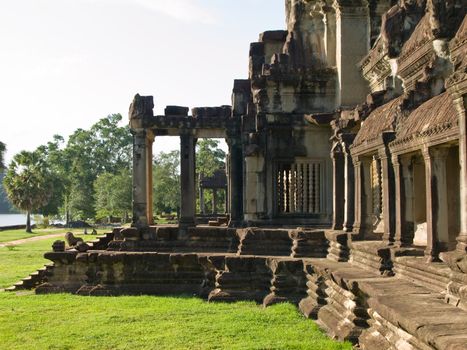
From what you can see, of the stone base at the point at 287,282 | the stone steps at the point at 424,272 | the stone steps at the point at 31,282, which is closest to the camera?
the stone steps at the point at 424,272

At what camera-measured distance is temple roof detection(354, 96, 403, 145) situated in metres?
8.90

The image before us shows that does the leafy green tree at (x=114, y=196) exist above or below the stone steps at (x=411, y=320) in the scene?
above

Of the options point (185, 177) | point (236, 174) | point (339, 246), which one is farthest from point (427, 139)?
point (185, 177)

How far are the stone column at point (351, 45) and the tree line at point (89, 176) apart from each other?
3007 centimetres

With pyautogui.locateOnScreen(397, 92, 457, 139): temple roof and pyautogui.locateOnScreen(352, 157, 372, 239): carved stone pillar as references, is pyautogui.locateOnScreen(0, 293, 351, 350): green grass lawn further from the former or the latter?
pyautogui.locateOnScreen(397, 92, 457, 139): temple roof

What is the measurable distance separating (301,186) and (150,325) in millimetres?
6530

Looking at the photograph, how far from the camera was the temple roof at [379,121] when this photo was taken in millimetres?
8898

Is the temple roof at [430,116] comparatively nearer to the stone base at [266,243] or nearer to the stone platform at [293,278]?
the stone platform at [293,278]

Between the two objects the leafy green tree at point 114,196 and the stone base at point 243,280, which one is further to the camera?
the leafy green tree at point 114,196

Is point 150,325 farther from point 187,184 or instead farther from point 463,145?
point 187,184

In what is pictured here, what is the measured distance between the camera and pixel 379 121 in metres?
9.52

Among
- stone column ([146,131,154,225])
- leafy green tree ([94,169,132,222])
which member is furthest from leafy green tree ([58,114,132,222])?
stone column ([146,131,154,225])

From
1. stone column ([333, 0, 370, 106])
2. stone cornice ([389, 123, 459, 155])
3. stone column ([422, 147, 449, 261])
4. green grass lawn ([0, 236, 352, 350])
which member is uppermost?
stone column ([333, 0, 370, 106])

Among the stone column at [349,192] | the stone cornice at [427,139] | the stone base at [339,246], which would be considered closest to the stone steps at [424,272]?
the stone cornice at [427,139]
